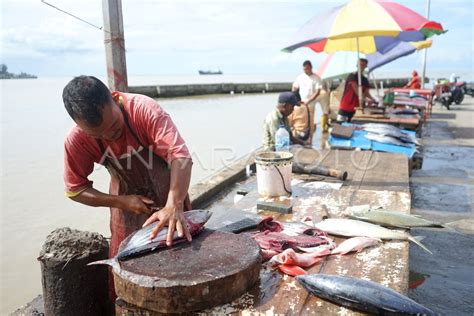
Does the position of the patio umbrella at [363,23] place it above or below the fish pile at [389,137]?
above

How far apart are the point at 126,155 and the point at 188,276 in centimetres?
112

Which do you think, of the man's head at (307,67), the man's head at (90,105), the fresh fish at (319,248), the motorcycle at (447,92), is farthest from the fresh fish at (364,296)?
the motorcycle at (447,92)

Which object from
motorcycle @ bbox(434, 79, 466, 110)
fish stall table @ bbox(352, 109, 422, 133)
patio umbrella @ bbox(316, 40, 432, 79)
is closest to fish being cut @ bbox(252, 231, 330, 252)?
fish stall table @ bbox(352, 109, 422, 133)

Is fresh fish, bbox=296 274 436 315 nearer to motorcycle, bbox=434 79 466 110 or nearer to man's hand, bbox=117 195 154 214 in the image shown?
man's hand, bbox=117 195 154 214

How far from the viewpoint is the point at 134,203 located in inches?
105

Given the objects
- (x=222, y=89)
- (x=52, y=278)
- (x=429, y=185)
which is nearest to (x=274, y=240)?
(x=52, y=278)

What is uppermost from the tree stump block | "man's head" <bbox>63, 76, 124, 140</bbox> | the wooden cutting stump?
"man's head" <bbox>63, 76, 124, 140</bbox>

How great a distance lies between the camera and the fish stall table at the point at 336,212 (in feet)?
6.35

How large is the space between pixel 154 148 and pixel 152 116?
261 millimetres

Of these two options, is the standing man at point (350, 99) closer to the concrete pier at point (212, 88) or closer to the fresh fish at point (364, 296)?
the fresh fish at point (364, 296)

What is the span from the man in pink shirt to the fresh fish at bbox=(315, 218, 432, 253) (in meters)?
1.15

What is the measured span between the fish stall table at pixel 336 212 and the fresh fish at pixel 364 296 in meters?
0.05

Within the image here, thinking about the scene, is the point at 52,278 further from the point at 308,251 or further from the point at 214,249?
the point at 308,251

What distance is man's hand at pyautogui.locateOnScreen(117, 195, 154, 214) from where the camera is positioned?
266cm
